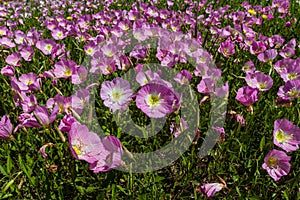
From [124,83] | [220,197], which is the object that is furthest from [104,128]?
[220,197]

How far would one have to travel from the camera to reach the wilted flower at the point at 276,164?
1398 millimetres

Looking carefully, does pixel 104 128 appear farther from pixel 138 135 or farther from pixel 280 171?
pixel 280 171

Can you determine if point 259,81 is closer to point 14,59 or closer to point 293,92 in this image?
point 293,92

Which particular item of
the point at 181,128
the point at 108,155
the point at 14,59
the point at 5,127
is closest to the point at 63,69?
the point at 14,59

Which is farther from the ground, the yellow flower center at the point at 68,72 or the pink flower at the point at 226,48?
the pink flower at the point at 226,48

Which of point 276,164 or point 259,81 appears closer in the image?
point 276,164

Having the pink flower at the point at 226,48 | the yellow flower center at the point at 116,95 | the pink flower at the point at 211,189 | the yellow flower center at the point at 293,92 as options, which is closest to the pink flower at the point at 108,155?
the pink flower at the point at 211,189

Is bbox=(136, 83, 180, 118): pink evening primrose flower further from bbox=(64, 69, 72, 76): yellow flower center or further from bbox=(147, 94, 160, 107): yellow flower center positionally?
bbox=(64, 69, 72, 76): yellow flower center

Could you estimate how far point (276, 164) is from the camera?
56.4 inches

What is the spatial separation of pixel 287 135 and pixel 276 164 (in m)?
0.19

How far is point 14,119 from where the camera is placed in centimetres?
194

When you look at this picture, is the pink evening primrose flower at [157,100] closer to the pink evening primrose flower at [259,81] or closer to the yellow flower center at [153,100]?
the yellow flower center at [153,100]

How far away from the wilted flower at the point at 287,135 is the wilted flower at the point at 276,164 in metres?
0.07

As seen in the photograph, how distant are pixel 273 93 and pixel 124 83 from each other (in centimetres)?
122
